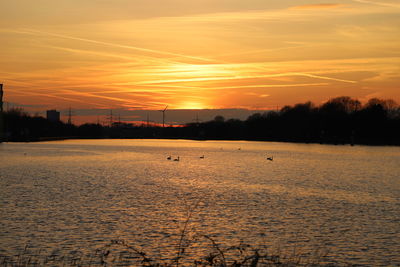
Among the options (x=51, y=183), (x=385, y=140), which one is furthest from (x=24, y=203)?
(x=385, y=140)

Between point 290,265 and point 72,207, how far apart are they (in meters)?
18.8

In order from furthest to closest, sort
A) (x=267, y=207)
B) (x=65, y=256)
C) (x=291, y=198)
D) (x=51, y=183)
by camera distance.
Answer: (x=51, y=183), (x=291, y=198), (x=267, y=207), (x=65, y=256)

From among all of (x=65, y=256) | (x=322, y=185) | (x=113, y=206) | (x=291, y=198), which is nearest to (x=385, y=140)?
(x=322, y=185)

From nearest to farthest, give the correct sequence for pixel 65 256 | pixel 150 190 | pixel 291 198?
pixel 65 256 < pixel 291 198 < pixel 150 190

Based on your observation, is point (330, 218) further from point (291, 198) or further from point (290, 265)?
point (290, 265)

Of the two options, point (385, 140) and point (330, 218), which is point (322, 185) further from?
point (385, 140)

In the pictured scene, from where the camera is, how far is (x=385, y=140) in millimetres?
189750

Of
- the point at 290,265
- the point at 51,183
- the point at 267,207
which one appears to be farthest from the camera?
the point at 51,183

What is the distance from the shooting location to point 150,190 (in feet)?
151

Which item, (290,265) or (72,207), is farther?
(72,207)

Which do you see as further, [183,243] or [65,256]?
[183,243]

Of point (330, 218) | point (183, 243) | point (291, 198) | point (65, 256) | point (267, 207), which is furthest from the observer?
point (291, 198)

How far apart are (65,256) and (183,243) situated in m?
5.69

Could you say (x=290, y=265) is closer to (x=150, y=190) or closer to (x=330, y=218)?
(x=330, y=218)
